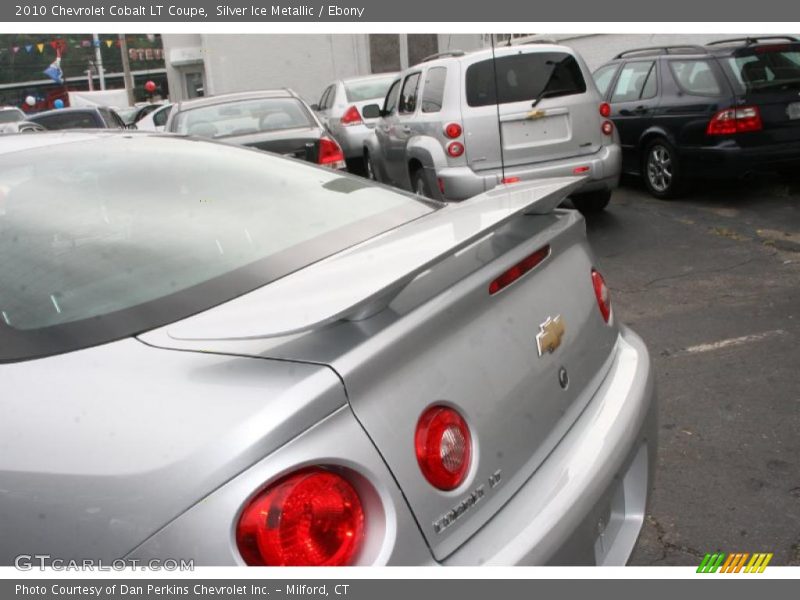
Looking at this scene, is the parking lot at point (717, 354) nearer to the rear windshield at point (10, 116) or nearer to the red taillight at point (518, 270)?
the red taillight at point (518, 270)

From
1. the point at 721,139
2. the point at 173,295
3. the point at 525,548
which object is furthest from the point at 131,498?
the point at 721,139

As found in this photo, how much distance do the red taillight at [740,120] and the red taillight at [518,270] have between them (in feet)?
21.3

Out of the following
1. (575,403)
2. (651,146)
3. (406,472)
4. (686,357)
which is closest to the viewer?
(406,472)

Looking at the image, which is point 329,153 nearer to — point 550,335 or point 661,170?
point 661,170

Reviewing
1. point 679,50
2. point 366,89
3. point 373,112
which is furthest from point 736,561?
point 366,89

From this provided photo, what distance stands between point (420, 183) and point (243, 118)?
187cm

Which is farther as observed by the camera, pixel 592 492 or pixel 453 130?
pixel 453 130

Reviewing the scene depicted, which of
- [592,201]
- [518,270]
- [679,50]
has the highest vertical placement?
[679,50]

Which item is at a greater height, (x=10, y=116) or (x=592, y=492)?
(x=10, y=116)

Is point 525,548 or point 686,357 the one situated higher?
point 525,548

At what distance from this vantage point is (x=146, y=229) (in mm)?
2316

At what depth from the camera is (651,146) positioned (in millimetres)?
9055

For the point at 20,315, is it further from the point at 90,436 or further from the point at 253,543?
the point at 253,543

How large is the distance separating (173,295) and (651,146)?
26.0ft
